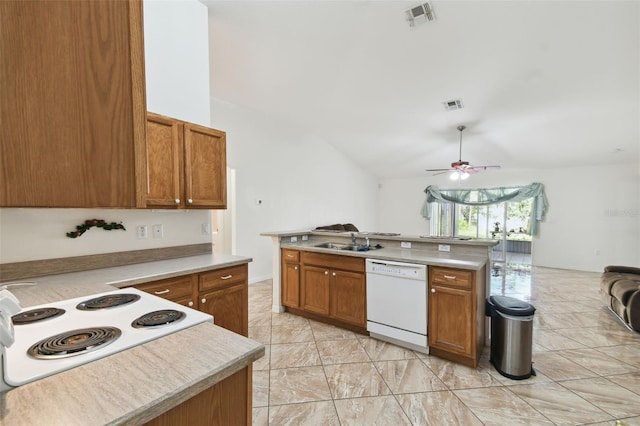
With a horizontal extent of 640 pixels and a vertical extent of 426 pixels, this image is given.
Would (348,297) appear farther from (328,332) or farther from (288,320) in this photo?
(288,320)

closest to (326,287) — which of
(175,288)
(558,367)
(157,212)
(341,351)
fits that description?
(341,351)

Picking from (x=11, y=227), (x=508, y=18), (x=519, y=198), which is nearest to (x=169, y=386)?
(x=11, y=227)

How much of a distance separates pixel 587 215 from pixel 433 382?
6.33 meters

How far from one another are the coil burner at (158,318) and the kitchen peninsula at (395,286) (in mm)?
2005

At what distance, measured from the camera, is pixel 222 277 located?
7.87ft

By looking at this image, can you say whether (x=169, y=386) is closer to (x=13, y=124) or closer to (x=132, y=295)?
(x=13, y=124)

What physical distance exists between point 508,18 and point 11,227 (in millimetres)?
4513

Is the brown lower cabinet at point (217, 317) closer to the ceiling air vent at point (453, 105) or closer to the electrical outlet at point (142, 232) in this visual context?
the electrical outlet at point (142, 232)

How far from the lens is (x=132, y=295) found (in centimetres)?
146

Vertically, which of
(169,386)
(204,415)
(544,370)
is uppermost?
(169,386)

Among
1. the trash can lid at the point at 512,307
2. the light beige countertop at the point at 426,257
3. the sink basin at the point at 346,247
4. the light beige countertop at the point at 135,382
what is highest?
the light beige countertop at the point at 135,382

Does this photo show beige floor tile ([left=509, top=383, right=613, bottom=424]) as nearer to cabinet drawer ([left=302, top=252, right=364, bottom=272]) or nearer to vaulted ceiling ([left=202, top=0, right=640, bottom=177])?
cabinet drawer ([left=302, top=252, right=364, bottom=272])

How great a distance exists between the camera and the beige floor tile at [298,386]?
2.04 m

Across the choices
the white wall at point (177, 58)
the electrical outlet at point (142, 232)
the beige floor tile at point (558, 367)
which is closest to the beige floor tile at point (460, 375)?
the beige floor tile at point (558, 367)
